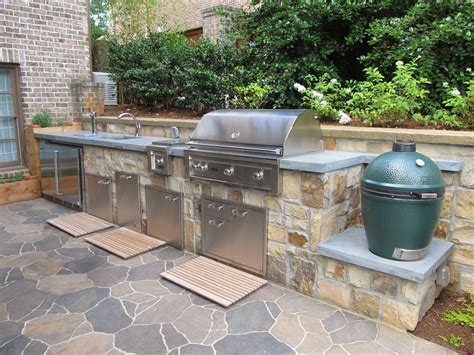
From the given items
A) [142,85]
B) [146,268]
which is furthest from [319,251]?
[142,85]

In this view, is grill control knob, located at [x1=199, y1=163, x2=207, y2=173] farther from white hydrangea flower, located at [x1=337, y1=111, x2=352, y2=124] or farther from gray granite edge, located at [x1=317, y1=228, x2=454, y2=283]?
white hydrangea flower, located at [x1=337, y1=111, x2=352, y2=124]

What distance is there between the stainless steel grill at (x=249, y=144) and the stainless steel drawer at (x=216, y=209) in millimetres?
217

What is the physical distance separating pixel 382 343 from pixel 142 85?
507 centimetres

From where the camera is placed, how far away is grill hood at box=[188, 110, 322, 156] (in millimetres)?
2961

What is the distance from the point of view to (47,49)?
19.6 ft

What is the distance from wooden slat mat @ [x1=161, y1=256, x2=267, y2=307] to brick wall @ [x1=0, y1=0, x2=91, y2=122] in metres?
4.19

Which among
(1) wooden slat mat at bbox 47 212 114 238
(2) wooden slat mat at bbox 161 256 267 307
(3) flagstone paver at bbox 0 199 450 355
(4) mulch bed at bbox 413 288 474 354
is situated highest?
(1) wooden slat mat at bbox 47 212 114 238

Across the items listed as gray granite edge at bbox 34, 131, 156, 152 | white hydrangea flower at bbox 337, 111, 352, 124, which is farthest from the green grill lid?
gray granite edge at bbox 34, 131, 156, 152

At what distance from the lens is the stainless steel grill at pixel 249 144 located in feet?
9.66

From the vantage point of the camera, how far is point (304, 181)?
110 inches

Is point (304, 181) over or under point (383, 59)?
under

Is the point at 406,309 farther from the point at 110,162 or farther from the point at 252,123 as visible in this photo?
the point at 110,162

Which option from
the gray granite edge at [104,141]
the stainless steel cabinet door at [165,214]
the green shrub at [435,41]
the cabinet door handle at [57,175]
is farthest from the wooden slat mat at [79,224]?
the green shrub at [435,41]

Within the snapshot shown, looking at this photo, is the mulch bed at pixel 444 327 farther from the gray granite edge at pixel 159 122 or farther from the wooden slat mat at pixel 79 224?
the wooden slat mat at pixel 79 224
